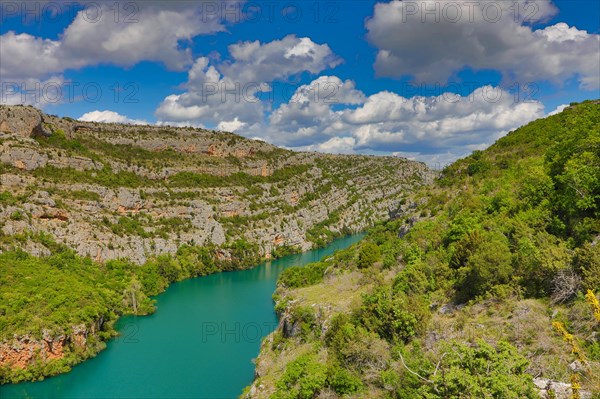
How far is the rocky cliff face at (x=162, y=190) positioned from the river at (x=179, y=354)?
16405 mm

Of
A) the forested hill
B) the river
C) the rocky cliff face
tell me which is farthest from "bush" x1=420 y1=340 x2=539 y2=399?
the rocky cliff face

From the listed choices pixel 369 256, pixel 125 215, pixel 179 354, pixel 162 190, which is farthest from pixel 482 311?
pixel 162 190

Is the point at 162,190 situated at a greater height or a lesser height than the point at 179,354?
greater

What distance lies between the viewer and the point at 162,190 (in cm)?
7438

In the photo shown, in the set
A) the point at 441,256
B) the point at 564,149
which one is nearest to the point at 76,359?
the point at 441,256

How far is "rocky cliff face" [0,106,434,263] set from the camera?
52719 mm

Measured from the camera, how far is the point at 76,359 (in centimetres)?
3152

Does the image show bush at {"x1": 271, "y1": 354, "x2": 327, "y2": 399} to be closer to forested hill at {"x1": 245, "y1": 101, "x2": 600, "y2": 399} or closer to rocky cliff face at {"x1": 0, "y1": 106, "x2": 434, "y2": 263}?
forested hill at {"x1": 245, "y1": 101, "x2": 600, "y2": 399}

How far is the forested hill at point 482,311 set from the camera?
28.1 feet

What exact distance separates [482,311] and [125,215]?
205ft

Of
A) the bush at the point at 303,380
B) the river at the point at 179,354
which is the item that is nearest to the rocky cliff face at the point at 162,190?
the river at the point at 179,354

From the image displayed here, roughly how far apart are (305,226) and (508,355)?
281ft

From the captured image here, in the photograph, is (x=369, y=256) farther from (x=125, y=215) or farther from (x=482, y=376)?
(x=125, y=215)

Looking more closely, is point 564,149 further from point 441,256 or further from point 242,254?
point 242,254
